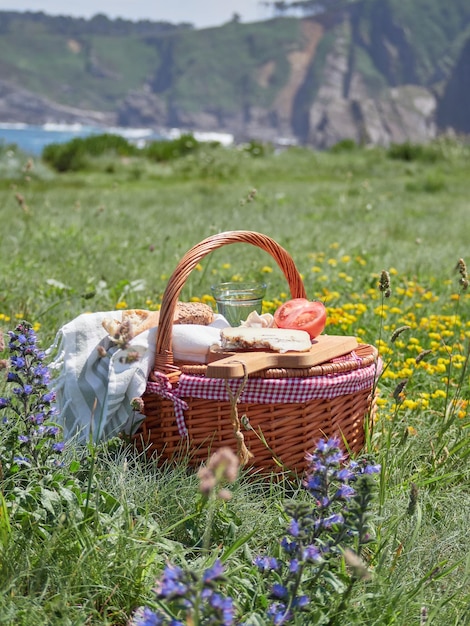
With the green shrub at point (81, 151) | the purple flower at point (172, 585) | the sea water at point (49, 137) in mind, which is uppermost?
the purple flower at point (172, 585)

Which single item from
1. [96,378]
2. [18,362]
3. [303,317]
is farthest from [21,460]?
[303,317]

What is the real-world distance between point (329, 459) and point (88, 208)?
7314 millimetres

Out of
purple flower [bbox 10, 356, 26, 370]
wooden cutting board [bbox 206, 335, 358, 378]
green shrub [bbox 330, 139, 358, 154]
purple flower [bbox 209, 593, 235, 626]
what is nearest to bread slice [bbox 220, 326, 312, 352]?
wooden cutting board [bbox 206, 335, 358, 378]

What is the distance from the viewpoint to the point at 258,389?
2420mm

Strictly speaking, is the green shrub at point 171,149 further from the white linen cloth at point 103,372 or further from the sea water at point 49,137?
the white linen cloth at point 103,372

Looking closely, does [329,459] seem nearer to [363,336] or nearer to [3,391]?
[3,391]

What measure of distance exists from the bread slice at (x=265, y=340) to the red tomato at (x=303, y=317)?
5.3 inches

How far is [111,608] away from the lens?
5.75ft

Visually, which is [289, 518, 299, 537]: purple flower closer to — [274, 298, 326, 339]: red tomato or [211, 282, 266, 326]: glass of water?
[274, 298, 326, 339]: red tomato

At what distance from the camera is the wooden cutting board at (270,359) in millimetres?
2322

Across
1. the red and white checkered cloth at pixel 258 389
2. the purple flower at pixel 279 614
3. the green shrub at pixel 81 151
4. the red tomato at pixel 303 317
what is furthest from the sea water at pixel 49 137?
the purple flower at pixel 279 614

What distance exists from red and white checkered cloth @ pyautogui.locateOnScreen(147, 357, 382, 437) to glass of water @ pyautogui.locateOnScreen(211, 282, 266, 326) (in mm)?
555

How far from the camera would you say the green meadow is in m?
1.76

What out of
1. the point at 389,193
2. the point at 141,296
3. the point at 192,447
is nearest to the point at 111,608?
the point at 192,447
